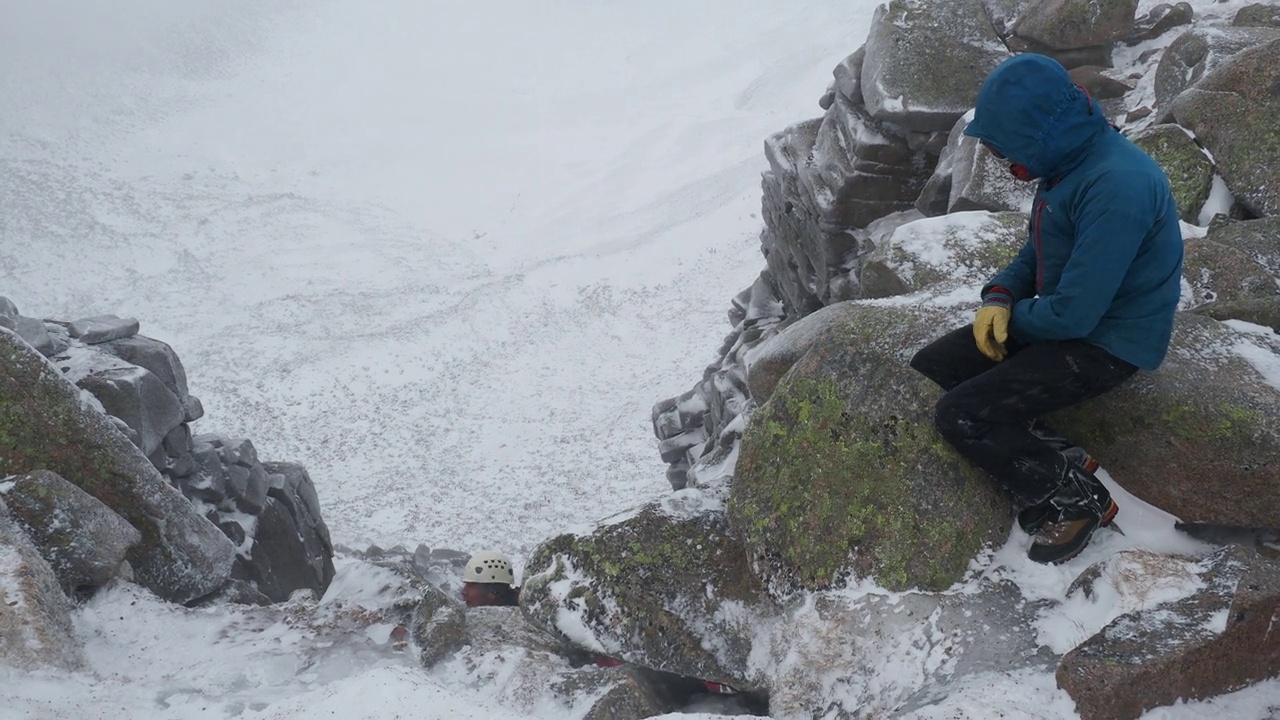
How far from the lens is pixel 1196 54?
12039 millimetres

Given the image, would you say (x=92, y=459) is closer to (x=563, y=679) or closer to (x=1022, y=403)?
(x=563, y=679)

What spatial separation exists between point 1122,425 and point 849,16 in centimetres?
6461

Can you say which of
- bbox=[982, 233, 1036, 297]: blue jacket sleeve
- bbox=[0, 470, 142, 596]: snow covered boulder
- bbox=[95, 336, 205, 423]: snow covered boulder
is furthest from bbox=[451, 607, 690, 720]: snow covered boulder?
bbox=[95, 336, 205, 423]: snow covered boulder

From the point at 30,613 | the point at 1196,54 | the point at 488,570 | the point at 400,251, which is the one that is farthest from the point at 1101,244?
the point at 400,251

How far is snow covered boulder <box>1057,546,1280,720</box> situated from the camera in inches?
182

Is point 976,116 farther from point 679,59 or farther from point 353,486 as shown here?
point 679,59

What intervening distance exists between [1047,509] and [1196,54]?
9.47 metres

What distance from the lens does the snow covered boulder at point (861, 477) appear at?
6.29 metres

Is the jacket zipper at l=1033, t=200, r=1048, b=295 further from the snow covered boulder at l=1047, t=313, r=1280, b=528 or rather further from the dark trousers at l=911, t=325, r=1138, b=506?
the snow covered boulder at l=1047, t=313, r=1280, b=528

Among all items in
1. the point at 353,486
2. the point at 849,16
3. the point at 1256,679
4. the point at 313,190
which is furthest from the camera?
the point at 849,16

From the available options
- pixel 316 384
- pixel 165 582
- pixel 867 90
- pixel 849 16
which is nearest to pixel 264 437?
pixel 316 384

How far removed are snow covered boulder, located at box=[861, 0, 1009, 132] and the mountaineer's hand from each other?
9.56 m

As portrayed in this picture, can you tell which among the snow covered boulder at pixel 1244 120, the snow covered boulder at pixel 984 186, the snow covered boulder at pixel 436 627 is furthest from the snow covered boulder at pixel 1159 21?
the snow covered boulder at pixel 436 627

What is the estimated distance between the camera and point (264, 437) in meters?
29.5
